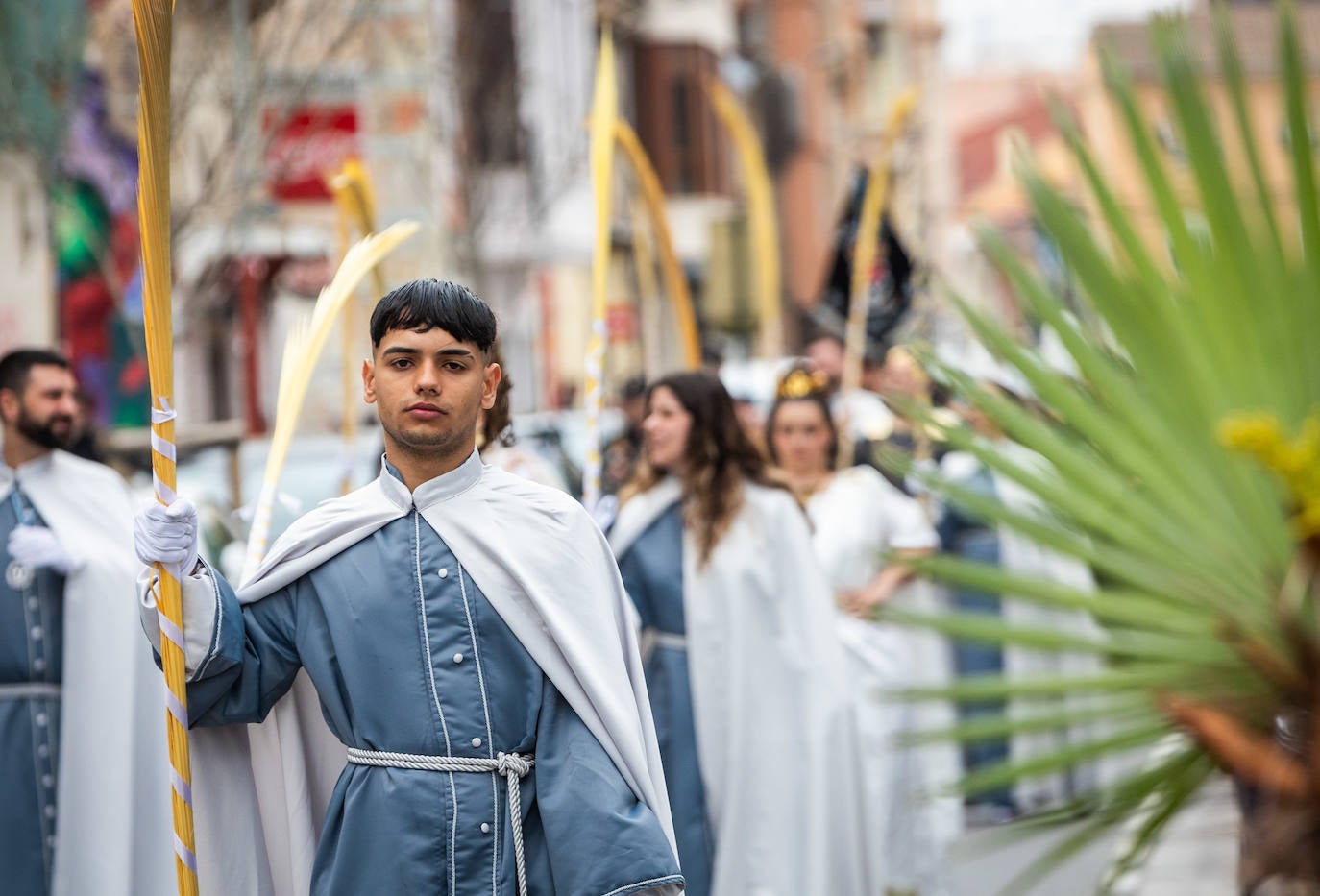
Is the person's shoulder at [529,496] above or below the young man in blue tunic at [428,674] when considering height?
above

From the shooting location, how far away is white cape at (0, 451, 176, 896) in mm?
5801

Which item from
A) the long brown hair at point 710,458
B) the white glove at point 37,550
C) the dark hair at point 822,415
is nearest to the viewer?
the white glove at point 37,550

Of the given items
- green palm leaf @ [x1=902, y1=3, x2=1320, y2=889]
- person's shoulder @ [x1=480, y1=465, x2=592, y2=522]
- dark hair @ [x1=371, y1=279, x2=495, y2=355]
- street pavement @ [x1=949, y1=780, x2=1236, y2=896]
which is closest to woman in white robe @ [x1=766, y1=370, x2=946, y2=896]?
street pavement @ [x1=949, y1=780, x2=1236, y2=896]

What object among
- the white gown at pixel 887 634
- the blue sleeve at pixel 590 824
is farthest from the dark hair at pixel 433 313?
the white gown at pixel 887 634

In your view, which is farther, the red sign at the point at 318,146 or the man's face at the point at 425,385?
→ the red sign at the point at 318,146

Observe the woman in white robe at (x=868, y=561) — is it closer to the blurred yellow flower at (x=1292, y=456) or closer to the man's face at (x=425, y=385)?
the man's face at (x=425, y=385)

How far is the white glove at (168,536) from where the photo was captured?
3.59 m

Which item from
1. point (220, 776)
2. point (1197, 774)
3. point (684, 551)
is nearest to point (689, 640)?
point (684, 551)

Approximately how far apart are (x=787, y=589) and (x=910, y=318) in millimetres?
5707

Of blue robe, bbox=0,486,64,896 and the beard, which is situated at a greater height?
the beard

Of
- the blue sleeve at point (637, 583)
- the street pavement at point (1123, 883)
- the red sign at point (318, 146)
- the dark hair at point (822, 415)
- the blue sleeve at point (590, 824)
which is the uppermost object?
the red sign at point (318, 146)

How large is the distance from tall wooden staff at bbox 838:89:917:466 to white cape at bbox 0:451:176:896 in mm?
4919

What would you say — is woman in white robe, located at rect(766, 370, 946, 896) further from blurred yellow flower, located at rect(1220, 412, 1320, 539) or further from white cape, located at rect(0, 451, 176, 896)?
blurred yellow flower, located at rect(1220, 412, 1320, 539)

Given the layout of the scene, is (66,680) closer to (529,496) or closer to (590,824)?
(529,496)
